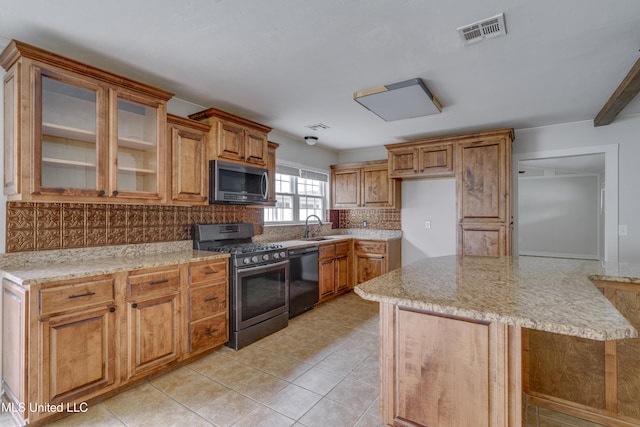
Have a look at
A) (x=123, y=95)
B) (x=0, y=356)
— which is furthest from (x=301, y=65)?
(x=0, y=356)

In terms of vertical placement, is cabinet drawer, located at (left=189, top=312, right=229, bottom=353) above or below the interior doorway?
below

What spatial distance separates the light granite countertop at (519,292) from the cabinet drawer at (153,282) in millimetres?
1591

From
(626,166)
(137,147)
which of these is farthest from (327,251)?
(626,166)

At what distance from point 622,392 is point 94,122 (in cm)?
384

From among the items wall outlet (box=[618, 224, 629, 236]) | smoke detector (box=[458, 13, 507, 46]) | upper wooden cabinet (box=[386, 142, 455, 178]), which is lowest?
wall outlet (box=[618, 224, 629, 236])

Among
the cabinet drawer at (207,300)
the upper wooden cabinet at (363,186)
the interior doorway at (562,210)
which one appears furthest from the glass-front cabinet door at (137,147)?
the interior doorway at (562,210)

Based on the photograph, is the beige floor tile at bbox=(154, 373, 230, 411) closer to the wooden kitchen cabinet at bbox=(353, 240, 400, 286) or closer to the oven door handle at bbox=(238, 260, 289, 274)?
the oven door handle at bbox=(238, 260, 289, 274)

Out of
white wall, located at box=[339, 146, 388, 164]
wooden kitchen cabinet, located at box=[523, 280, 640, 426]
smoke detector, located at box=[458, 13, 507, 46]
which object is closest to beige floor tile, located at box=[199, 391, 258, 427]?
wooden kitchen cabinet, located at box=[523, 280, 640, 426]

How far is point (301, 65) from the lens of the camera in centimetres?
237

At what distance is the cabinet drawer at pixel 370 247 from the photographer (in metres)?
4.66

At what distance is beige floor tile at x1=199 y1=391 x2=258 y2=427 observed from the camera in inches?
75.1

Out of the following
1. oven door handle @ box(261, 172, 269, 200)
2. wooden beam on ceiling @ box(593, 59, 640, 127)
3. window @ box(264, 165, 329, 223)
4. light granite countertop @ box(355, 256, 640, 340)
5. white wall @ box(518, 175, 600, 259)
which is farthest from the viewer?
white wall @ box(518, 175, 600, 259)

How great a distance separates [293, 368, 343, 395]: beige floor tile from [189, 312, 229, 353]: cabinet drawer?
0.87 meters

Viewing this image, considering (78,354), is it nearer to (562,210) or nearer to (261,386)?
(261,386)
